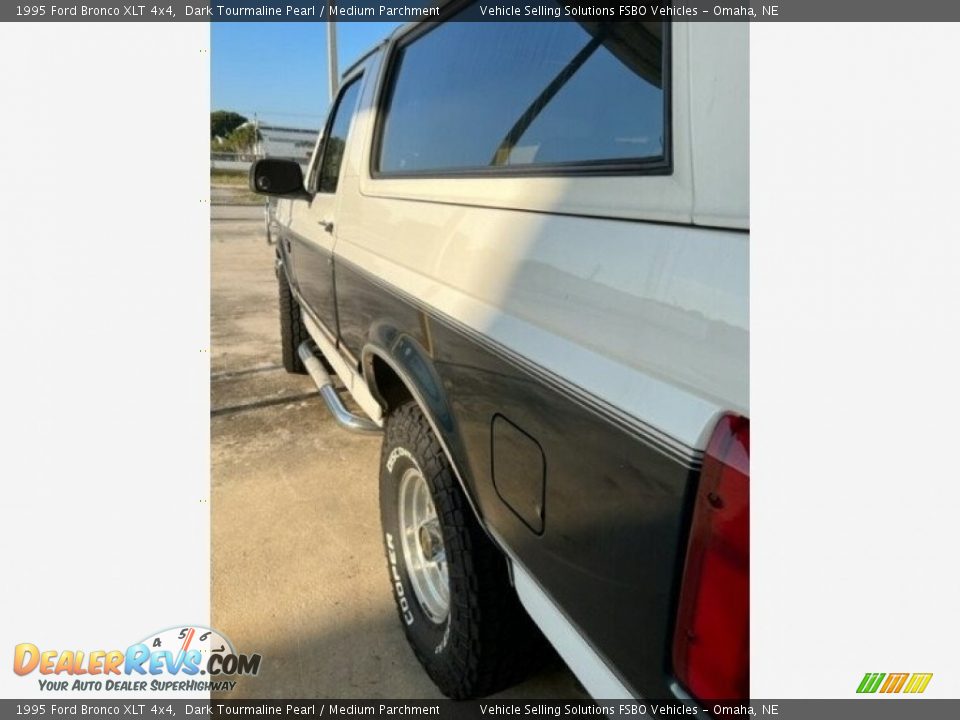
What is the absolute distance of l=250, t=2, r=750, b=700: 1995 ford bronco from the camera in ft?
3.18

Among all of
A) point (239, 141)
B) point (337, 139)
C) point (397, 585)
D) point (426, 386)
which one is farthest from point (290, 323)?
point (239, 141)

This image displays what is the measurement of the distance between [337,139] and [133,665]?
2620 millimetres

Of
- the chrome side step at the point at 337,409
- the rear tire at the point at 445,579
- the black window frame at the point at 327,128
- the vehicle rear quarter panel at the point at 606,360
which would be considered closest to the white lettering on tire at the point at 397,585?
the rear tire at the point at 445,579

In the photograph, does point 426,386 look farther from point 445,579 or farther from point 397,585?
point 397,585

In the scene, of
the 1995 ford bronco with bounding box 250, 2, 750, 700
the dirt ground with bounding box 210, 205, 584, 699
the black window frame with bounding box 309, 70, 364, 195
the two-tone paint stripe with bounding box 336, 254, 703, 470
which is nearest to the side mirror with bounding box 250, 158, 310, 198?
the black window frame with bounding box 309, 70, 364, 195

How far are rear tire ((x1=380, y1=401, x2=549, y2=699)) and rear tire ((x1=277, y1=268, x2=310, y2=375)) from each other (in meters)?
2.86

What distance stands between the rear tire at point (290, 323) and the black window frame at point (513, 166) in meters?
2.41

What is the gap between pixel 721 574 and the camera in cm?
93

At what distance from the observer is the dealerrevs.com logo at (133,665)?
1787 millimetres

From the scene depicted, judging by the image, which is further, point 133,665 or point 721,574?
point 133,665
